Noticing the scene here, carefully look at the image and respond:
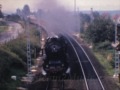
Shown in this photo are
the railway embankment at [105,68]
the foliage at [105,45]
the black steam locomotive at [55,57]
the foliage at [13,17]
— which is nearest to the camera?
the railway embankment at [105,68]

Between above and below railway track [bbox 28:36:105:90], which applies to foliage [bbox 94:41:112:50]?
below

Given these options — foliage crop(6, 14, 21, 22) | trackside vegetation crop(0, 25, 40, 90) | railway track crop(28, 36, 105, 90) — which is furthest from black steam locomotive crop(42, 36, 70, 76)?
foliage crop(6, 14, 21, 22)

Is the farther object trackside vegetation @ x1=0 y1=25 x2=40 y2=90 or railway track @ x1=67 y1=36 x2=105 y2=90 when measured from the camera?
railway track @ x1=67 y1=36 x2=105 y2=90

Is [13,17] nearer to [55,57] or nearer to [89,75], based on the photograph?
[89,75]

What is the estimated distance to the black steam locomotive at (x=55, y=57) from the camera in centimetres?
2190

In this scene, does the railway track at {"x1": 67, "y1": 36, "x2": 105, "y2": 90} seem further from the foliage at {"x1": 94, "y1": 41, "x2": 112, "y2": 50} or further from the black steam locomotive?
the foliage at {"x1": 94, "y1": 41, "x2": 112, "y2": 50}

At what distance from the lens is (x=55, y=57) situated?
22.3 metres

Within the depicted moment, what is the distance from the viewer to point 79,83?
22.0 m

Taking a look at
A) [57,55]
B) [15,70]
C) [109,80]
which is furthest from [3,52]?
[109,80]

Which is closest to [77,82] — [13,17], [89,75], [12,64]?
[89,75]

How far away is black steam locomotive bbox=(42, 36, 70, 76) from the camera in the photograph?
Answer: 21.9 m

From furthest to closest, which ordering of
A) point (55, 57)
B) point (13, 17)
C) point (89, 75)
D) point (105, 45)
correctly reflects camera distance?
point (13, 17) < point (105, 45) < point (89, 75) < point (55, 57)

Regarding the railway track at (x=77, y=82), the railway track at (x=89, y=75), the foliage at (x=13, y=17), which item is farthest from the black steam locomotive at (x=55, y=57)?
the foliage at (x=13, y=17)

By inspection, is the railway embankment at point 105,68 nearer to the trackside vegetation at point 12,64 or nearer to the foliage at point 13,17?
the trackside vegetation at point 12,64
